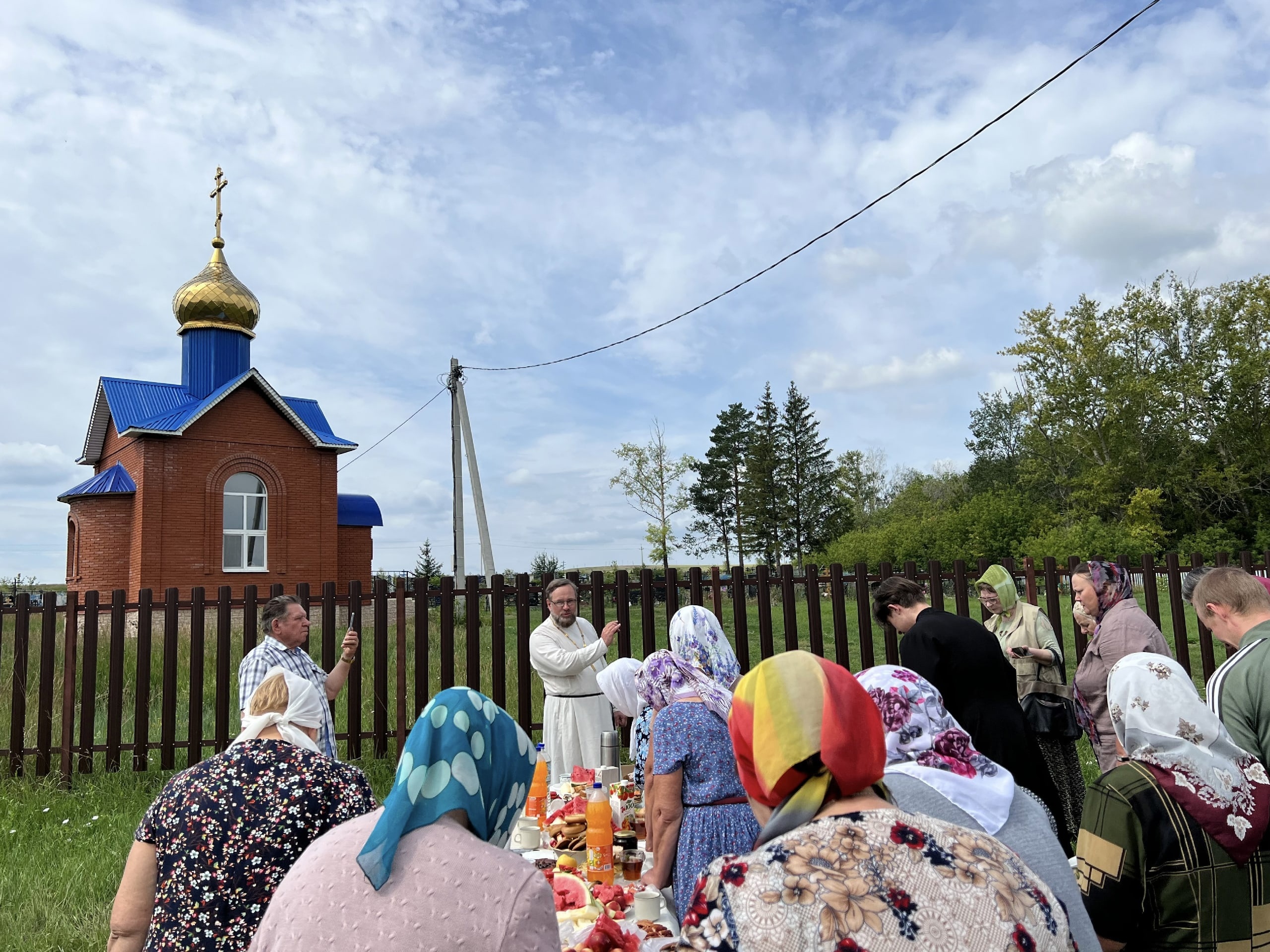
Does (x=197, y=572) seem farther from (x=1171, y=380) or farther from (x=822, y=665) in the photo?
(x=1171, y=380)

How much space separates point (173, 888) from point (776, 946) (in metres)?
1.66

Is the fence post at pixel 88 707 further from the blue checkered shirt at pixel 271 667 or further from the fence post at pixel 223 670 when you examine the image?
the blue checkered shirt at pixel 271 667

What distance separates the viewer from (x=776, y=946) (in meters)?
1.24

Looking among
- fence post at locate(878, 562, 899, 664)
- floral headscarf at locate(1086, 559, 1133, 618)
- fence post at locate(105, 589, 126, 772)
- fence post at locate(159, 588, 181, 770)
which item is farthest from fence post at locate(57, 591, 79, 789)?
floral headscarf at locate(1086, 559, 1133, 618)

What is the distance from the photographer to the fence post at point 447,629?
26.0 feet

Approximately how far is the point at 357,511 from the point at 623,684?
20.7 metres

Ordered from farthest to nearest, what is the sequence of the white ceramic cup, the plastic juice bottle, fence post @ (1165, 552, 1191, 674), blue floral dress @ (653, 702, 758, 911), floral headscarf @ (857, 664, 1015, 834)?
fence post @ (1165, 552, 1191, 674), the plastic juice bottle, blue floral dress @ (653, 702, 758, 911), the white ceramic cup, floral headscarf @ (857, 664, 1015, 834)

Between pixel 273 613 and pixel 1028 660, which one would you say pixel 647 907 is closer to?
pixel 273 613

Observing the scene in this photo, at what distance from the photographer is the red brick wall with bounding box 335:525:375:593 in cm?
2325

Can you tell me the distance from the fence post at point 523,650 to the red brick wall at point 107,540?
16143mm

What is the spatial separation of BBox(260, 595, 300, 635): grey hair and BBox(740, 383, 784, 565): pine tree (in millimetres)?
43804

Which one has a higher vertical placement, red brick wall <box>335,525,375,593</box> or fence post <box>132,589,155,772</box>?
red brick wall <box>335,525,375,593</box>

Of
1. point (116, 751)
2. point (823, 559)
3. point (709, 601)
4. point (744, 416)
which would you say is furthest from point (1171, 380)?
point (116, 751)

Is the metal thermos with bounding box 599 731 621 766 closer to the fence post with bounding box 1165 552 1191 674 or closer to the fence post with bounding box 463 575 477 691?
the fence post with bounding box 463 575 477 691
